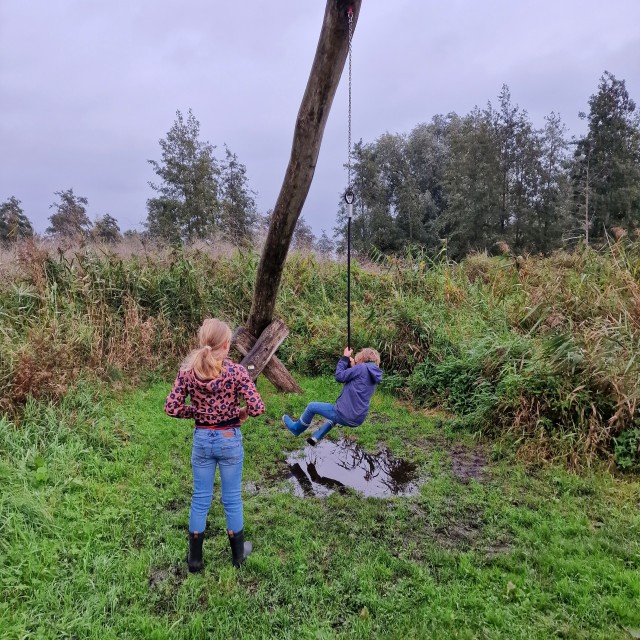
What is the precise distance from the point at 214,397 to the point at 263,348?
296 cm

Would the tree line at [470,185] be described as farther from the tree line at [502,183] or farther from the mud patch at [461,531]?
the mud patch at [461,531]

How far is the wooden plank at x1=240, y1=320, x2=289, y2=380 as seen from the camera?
18.5 feet

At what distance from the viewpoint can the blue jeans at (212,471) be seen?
8.97ft

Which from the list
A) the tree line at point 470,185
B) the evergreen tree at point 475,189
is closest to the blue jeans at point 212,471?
the tree line at point 470,185

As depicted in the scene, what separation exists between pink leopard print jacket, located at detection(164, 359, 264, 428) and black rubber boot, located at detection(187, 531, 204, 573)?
717mm

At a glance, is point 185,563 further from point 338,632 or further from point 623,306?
point 623,306

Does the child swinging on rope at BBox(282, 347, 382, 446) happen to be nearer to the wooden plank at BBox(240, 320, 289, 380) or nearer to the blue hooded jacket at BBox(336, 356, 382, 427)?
the blue hooded jacket at BBox(336, 356, 382, 427)

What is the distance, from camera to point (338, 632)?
2309 millimetres

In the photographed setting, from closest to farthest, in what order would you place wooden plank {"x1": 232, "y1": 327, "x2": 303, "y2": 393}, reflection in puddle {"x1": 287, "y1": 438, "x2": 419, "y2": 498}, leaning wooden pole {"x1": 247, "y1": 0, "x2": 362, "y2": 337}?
leaning wooden pole {"x1": 247, "y1": 0, "x2": 362, "y2": 337}
reflection in puddle {"x1": 287, "y1": 438, "x2": 419, "y2": 498}
wooden plank {"x1": 232, "y1": 327, "x2": 303, "y2": 393}

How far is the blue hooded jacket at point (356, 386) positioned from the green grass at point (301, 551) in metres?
0.83

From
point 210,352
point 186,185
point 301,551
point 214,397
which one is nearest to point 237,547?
point 301,551

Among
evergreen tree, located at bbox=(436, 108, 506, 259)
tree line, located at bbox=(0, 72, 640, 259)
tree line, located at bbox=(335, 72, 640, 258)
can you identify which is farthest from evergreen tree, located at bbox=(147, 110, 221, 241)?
evergreen tree, located at bbox=(436, 108, 506, 259)

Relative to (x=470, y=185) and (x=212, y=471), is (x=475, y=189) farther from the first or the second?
(x=212, y=471)

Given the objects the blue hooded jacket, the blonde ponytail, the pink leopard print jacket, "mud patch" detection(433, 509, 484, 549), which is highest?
the blonde ponytail
